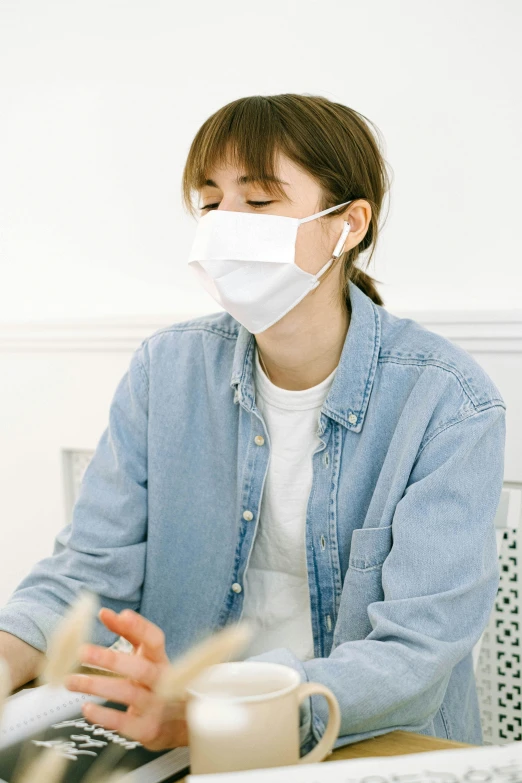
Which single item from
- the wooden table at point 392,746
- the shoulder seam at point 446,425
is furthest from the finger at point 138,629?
the shoulder seam at point 446,425

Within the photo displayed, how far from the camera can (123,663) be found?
21.8 inches

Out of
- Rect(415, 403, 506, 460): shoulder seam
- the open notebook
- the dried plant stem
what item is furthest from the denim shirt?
the dried plant stem

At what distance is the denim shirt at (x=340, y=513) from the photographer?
85 centimetres

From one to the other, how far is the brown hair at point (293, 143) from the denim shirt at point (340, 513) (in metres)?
0.18

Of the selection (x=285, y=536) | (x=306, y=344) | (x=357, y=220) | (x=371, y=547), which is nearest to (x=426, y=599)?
(x=371, y=547)

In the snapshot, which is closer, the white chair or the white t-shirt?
the white t-shirt

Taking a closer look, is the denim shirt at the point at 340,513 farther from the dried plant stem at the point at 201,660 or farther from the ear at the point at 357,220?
the dried plant stem at the point at 201,660

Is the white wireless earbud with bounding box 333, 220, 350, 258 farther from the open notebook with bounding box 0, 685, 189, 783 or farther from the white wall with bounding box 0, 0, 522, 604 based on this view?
the open notebook with bounding box 0, 685, 189, 783

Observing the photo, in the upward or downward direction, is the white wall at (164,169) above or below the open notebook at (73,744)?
above

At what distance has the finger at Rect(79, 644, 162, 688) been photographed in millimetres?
509

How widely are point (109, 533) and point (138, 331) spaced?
0.69m

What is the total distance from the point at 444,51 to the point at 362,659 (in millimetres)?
1101

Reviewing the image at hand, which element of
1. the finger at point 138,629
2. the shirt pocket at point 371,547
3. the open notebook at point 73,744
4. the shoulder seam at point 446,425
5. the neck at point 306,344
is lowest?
the open notebook at point 73,744

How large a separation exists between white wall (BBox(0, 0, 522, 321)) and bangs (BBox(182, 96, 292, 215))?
1.53ft
